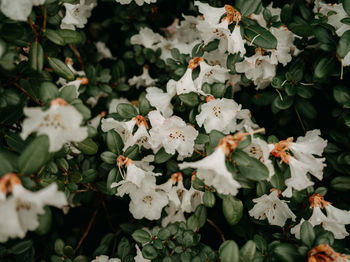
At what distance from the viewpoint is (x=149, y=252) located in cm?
152

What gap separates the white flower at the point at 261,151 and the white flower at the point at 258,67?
57 cm

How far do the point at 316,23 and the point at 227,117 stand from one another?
2.30ft

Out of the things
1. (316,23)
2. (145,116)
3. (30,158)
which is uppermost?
(316,23)

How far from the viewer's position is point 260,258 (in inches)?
56.7

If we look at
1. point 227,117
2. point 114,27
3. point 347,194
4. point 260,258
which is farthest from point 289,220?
point 114,27

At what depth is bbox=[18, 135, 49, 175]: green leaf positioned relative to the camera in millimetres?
1140

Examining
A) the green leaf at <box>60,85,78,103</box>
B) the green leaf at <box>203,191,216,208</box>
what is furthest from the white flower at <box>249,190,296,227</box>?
the green leaf at <box>60,85,78,103</box>

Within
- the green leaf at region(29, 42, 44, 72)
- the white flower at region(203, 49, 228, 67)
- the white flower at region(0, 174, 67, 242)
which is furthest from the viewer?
the white flower at region(203, 49, 228, 67)

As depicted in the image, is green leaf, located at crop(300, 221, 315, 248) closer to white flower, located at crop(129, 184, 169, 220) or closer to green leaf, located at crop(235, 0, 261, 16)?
white flower, located at crop(129, 184, 169, 220)

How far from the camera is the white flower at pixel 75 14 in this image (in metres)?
1.85

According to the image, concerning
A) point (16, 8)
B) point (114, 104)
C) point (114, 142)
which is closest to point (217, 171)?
point (114, 142)

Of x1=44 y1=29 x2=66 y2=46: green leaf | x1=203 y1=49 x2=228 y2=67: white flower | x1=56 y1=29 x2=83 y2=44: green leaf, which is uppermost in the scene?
x1=44 y1=29 x2=66 y2=46: green leaf

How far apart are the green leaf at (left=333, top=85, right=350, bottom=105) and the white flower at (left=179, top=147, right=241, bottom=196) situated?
0.93 meters

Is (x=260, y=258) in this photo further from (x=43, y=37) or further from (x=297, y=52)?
(x=43, y=37)
